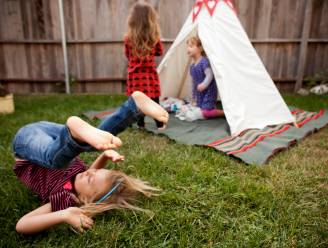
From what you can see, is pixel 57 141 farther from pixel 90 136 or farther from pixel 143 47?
pixel 143 47

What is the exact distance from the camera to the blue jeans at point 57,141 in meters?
1.45

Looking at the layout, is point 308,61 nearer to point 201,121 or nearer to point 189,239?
point 201,121

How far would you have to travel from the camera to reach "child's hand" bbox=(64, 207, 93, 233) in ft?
5.21

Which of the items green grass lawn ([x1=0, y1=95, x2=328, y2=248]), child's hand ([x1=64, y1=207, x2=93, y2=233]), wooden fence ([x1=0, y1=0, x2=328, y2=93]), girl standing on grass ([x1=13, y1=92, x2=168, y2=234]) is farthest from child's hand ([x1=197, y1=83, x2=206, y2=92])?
child's hand ([x1=64, y1=207, x2=93, y2=233])

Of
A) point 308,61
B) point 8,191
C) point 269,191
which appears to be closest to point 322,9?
point 308,61

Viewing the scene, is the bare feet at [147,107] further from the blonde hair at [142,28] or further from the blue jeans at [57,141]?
the blonde hair at [142,28]

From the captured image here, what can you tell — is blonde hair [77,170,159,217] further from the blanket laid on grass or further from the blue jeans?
the blanket laid on grass

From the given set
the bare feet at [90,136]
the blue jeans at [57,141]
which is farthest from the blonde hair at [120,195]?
the bare feet at [90,136]

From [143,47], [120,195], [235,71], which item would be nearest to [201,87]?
[235,71]

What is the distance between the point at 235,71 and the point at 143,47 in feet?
3.81

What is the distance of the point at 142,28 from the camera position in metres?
3.46

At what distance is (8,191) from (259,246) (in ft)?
5.64

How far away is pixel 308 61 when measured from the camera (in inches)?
244

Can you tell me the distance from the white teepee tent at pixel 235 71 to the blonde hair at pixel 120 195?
6.07ft
